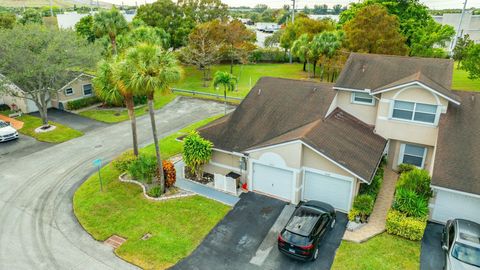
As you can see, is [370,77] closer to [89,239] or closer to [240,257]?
[240,257]

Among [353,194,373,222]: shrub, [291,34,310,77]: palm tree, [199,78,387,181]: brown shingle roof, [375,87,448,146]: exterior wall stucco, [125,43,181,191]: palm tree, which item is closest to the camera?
[125,43,181,191]: palm tree

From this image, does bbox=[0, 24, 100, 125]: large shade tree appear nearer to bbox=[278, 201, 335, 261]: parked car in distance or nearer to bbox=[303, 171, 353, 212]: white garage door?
bbox=[303, 171, 353, 212]: white garage door

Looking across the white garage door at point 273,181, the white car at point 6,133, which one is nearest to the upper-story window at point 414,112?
the white garage door at point 273,181

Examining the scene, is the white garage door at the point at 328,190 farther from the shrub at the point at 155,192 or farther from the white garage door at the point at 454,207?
the shrub at the point at 155,192

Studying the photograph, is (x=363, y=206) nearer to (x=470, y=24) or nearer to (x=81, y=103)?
(x=81, y=103)

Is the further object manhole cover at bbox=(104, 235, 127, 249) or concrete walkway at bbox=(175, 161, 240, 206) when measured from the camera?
concrete walkway at bbox=(175, 161, 240, 206)

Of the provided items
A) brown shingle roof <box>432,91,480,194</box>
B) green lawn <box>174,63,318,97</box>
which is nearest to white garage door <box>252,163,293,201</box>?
brown shingle roof <box>432,91,480,194</box>
